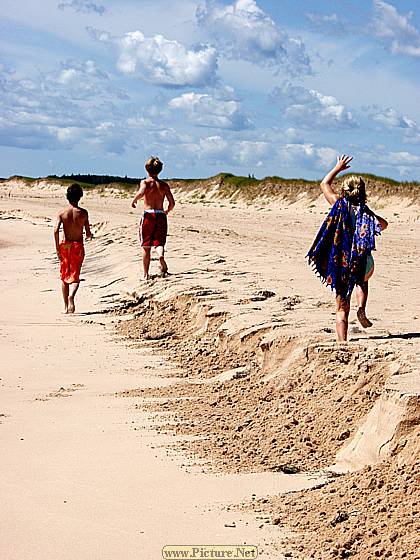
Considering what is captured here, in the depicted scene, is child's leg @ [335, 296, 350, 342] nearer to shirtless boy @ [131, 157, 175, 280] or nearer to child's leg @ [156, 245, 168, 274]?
child's leg @ [156, 245, 168, 274]

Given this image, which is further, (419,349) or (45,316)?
(45,316)

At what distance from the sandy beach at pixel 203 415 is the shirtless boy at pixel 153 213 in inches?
19.1

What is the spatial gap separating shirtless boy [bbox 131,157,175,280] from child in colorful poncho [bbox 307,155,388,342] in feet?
17.2

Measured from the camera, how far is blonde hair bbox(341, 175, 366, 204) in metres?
7.74

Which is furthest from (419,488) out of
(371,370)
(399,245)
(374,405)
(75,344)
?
(399,245)

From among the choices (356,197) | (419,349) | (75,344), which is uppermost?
(356,197)

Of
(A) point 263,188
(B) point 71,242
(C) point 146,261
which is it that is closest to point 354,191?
(B) point 71,242

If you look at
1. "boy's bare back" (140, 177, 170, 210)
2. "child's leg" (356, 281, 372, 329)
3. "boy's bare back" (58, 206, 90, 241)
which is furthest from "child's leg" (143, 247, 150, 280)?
"child's leg" (356, 281, 372, 329)

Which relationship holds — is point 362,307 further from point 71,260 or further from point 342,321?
point 71,260

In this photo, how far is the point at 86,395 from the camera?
7.50 m

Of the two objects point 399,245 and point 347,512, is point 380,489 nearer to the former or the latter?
point 347,512

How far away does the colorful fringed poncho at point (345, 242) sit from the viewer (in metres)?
7.70

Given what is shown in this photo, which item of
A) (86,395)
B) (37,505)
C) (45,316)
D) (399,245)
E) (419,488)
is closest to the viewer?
(419,488)

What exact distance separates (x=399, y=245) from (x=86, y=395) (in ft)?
42.8
